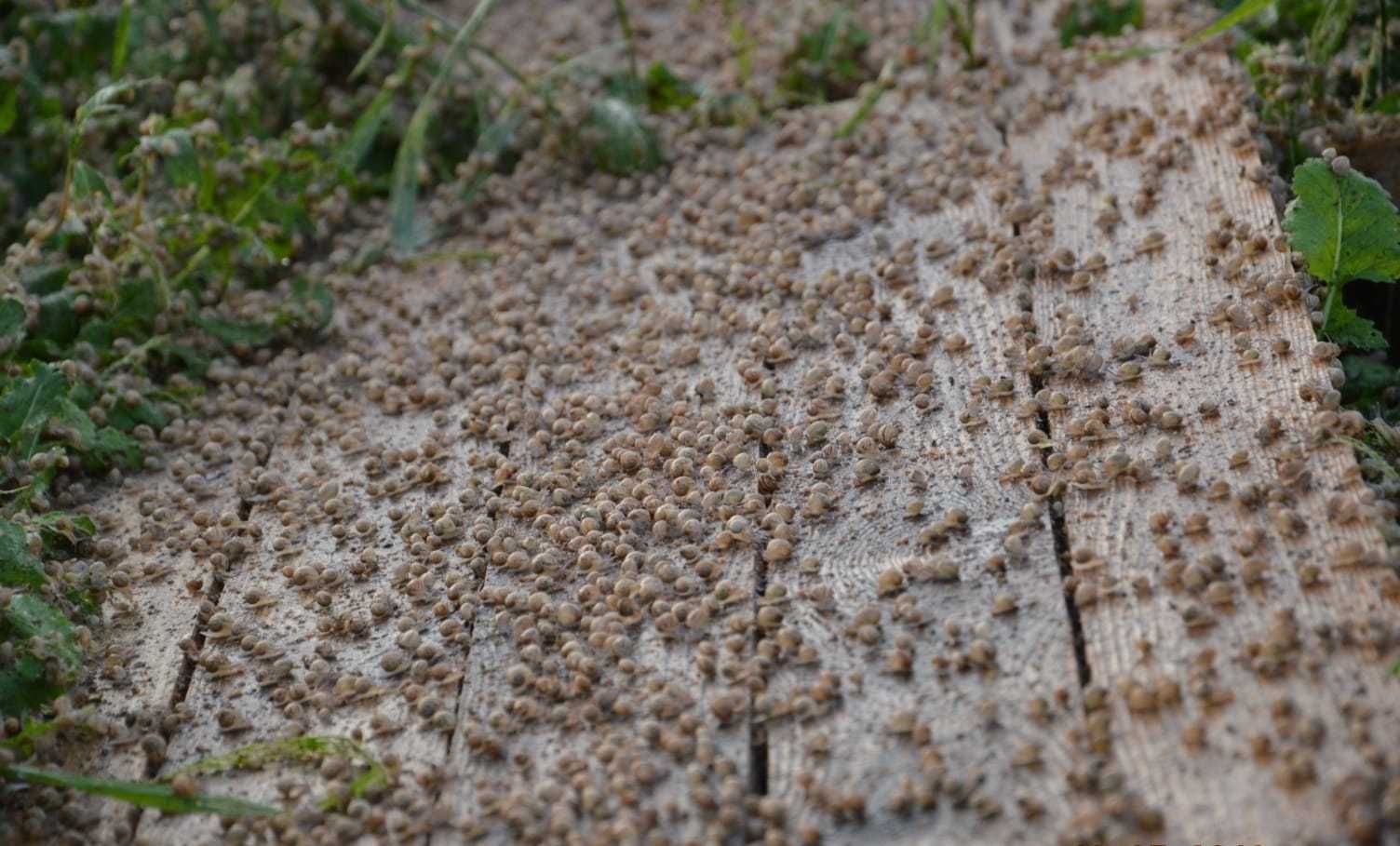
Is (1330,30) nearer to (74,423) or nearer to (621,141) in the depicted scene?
(621,141)

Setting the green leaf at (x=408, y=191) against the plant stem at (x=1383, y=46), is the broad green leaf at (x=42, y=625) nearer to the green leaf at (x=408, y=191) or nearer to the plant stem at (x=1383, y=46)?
the green leaf at (x=408, y=191)

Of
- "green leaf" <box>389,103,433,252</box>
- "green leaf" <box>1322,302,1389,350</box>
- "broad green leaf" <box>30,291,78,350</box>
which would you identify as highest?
"green leaf" <box>389,103,433,252</box>

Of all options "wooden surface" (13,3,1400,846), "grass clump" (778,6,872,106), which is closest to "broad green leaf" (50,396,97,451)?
"wooden surface" (13,3,1400,846)

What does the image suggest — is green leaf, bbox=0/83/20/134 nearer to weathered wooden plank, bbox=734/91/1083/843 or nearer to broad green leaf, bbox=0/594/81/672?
broad green leaf, bbox=0/594/81/672

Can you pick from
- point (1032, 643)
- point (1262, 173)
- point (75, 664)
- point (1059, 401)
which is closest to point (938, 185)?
point (1262, 173)

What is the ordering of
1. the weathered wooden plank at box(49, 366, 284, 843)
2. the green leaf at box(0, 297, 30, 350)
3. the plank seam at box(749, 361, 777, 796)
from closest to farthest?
the plank seam at box(749, 361, 777, 796), the weathered wooden plank at box(49, 366, 284, 843), the green leaf at box(0, 297, 30, 350)

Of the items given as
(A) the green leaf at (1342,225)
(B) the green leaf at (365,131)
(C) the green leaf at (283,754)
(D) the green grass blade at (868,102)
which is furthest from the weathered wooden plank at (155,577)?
(A) the green leaf at (1342,225)
